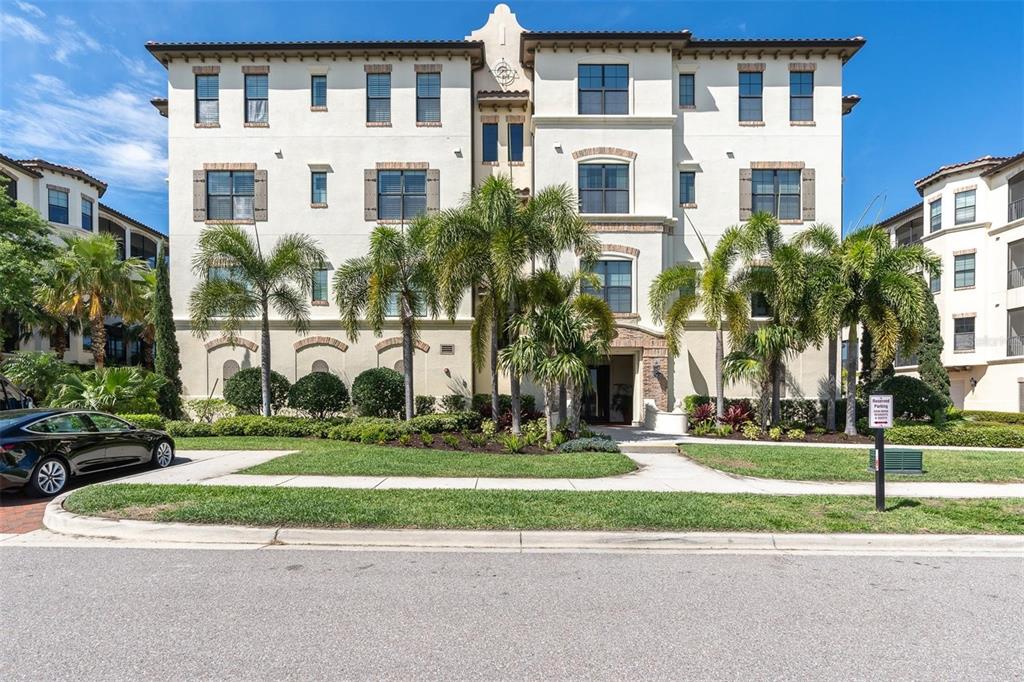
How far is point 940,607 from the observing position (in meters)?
4.92

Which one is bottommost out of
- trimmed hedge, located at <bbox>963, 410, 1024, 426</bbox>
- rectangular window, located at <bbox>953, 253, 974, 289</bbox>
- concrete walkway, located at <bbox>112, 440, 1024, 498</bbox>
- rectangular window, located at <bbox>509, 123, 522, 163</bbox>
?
trimmed hedge, located at <bbox>963, 410, 1024, 426</bbox>

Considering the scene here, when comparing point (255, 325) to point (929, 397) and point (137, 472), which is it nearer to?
point (137, 472)

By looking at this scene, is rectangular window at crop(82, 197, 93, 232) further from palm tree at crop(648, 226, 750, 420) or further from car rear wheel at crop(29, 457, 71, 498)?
palm tree at crop(648, 226, 750, 420)

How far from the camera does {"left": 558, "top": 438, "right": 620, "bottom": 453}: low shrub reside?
45.4ft

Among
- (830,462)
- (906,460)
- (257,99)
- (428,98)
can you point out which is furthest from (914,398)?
(257,99)

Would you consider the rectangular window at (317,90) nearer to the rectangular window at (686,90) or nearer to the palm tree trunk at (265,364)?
the palm tree trunk at (265,364)

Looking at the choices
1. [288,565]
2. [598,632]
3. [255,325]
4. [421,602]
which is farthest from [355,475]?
[255,325]

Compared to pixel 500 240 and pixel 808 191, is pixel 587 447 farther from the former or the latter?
pixel 808 191

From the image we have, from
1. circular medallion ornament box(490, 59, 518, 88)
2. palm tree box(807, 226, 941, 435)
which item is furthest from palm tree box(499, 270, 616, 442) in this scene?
circular medallion ornament box(490, 59, 518, 88)

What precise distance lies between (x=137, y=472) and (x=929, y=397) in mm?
22767

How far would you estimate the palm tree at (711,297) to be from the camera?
17.6m

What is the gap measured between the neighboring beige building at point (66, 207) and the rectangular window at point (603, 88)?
2195 cm

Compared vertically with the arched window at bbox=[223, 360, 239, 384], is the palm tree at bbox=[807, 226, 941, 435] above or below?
above

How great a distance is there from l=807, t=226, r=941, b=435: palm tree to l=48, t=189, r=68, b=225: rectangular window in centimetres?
3858
